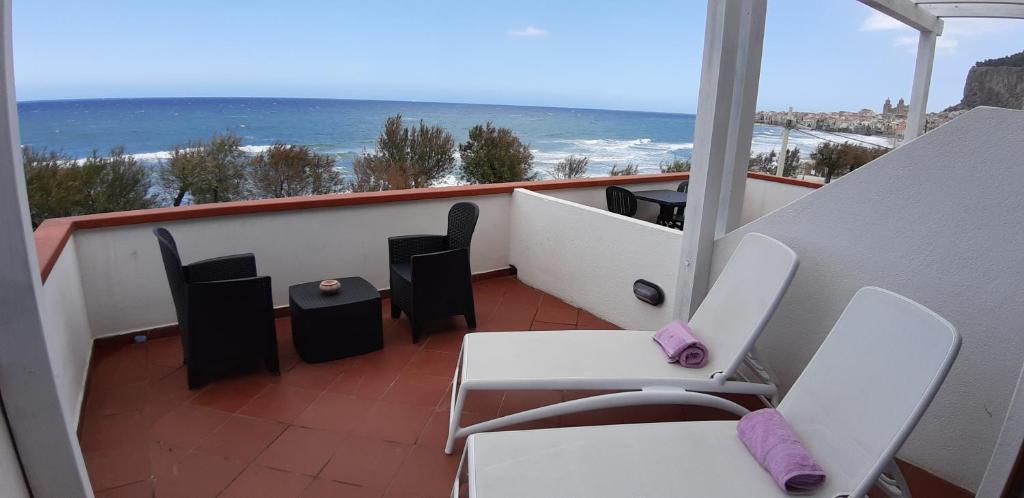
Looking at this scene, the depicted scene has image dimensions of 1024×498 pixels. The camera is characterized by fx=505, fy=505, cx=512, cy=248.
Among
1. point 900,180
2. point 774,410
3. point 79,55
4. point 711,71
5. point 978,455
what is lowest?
point 978,455

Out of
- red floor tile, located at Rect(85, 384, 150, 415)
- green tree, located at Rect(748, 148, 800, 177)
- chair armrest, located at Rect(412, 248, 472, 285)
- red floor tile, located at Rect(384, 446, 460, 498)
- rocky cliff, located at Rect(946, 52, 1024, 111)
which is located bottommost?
red floor tile, located at Rect(85, 384, 150, 415)

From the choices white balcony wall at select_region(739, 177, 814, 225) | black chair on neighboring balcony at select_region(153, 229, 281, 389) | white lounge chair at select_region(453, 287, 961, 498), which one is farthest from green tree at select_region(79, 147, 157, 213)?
white balcony wall at select_region(739, 177, 814, 225)

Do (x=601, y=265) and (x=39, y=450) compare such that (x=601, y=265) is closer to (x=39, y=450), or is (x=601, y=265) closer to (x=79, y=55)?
(x=39, y=450)

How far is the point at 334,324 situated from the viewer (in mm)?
3066

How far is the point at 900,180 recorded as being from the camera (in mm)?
2168

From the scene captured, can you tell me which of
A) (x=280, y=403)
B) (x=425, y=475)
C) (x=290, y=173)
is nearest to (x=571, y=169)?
(x=290, y=173)

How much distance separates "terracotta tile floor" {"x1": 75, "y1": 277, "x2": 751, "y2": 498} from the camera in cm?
209

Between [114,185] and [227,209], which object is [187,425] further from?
[114,185]

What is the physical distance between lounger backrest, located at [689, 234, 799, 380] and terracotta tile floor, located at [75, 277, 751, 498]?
0.48 metres

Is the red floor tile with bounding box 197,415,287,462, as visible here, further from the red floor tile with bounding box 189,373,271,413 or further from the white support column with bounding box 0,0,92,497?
the white support column with bounding box 0,0,92,497

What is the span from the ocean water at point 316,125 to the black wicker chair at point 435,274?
13.5 meters

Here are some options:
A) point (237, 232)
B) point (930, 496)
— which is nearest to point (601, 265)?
point (930, 496)

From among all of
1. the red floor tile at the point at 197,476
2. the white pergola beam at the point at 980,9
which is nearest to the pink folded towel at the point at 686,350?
the red floor tile at the point at 197,476

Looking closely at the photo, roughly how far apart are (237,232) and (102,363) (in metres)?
1.09
